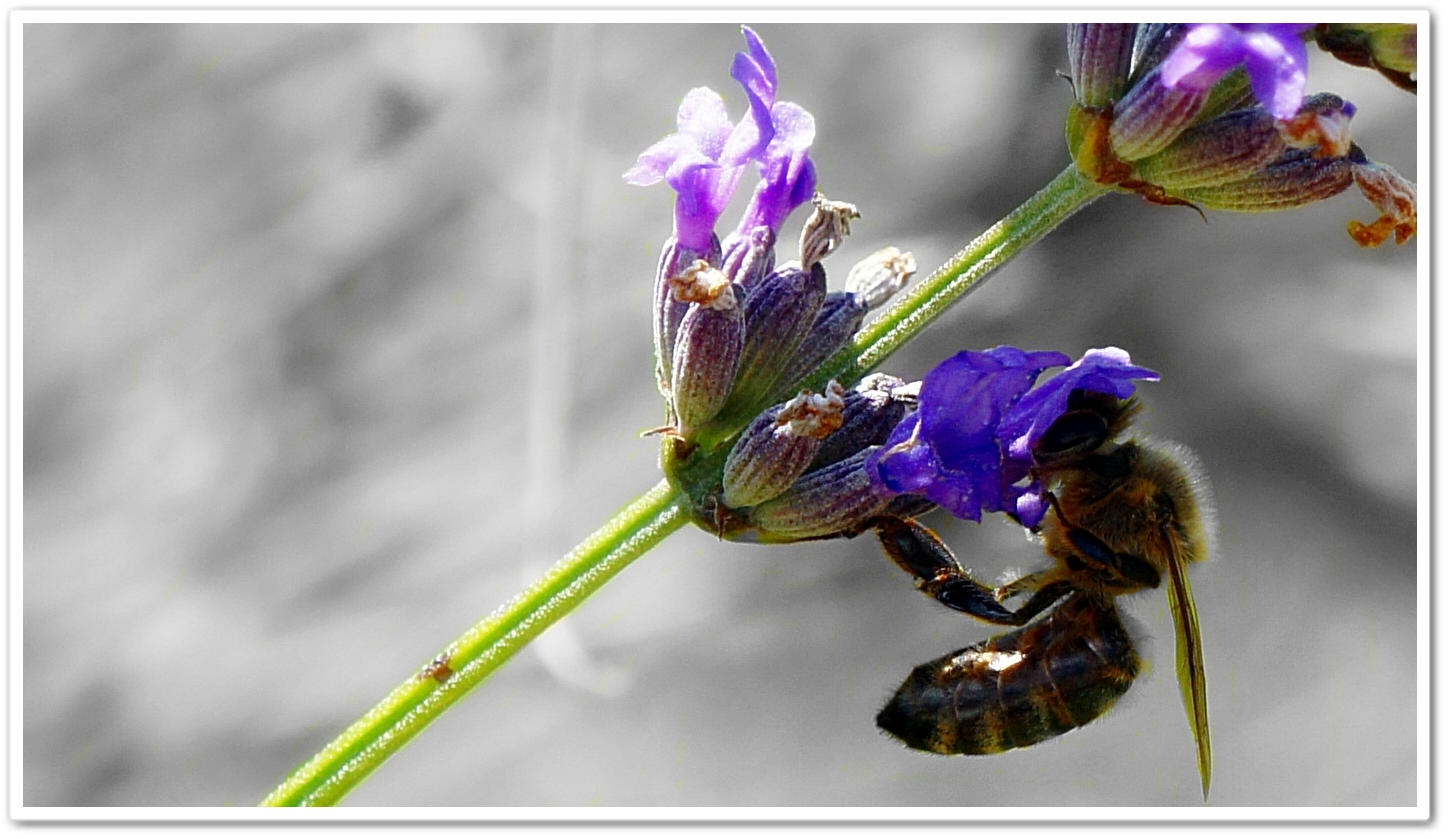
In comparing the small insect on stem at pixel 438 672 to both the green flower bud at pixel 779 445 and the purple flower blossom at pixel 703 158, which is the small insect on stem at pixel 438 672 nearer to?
the green flower bud at pixel 779 445

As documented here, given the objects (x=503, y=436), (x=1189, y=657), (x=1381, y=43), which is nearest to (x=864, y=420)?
(x=1189, y=657)

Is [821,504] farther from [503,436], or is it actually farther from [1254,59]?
[503,436]

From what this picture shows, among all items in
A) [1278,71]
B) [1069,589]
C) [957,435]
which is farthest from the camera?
[1069,589]

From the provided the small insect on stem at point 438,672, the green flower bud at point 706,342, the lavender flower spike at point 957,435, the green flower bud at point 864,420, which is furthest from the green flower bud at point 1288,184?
the small insect on stem at point 438,672

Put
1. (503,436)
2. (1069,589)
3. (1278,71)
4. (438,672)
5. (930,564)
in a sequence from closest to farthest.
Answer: (1278,71) → (438,672) → (930,564) → (1069,589) → (503,436)

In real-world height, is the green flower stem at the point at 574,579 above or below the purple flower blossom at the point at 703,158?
below

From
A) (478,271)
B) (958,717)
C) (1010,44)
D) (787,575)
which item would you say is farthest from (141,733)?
(1010,44)
